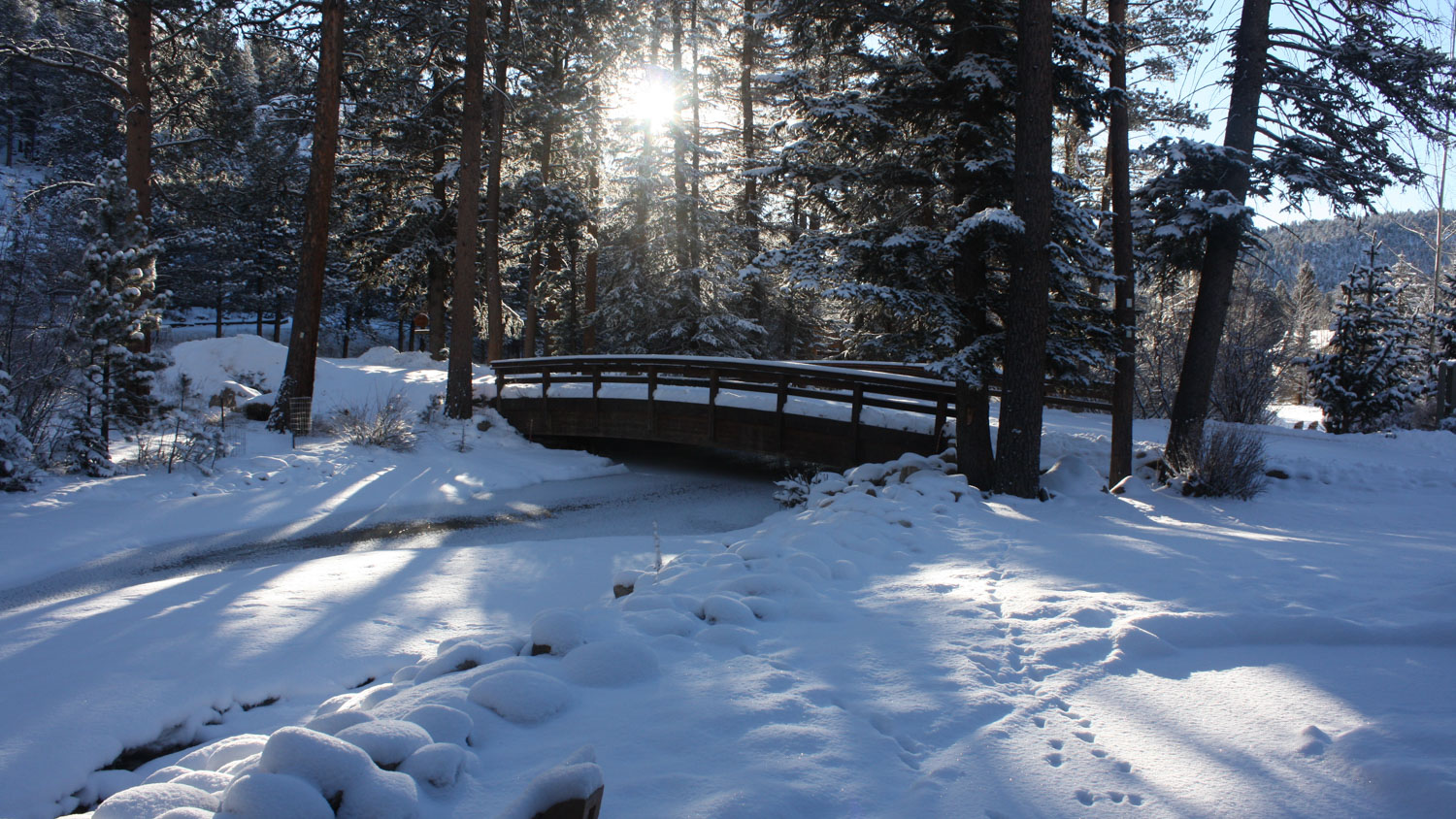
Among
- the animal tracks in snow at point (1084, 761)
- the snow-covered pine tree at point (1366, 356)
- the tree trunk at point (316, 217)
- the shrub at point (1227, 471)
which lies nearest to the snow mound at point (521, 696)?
the animal tracks in snow at point (1084, 761)

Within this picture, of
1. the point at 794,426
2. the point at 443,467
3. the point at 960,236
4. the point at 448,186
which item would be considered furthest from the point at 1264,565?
the point at 448,186

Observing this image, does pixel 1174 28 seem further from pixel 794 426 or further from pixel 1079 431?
pixel 794 426

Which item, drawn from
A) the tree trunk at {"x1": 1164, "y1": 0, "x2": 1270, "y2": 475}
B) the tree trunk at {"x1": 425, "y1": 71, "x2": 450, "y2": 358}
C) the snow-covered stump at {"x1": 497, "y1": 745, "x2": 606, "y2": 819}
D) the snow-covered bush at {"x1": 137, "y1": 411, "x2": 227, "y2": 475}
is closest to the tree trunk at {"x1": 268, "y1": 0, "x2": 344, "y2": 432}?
the snow-covered bush at {"x1": 137, "y1": 411, "x2": 227, "y2": 475}

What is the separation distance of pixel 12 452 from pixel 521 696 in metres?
7.91

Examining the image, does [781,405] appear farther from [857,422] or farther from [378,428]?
[378,428]

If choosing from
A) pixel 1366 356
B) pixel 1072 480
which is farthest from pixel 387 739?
pixel 1366 356

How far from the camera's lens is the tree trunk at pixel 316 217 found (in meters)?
10.7

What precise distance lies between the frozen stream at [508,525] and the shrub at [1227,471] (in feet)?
16.4

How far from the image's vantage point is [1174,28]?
1229cm

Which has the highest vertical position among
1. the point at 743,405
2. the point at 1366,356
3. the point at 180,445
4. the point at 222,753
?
the point at 1366,356

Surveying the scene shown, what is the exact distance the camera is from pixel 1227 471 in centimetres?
781

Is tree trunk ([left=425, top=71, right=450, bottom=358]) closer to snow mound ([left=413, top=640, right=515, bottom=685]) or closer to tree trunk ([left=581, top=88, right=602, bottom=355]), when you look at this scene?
tree trunk ([left=581, top=88, right=602, bottom=355])

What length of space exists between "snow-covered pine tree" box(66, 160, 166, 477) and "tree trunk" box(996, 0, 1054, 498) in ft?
32.5

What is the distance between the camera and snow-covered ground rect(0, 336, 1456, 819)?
1.83 meters
